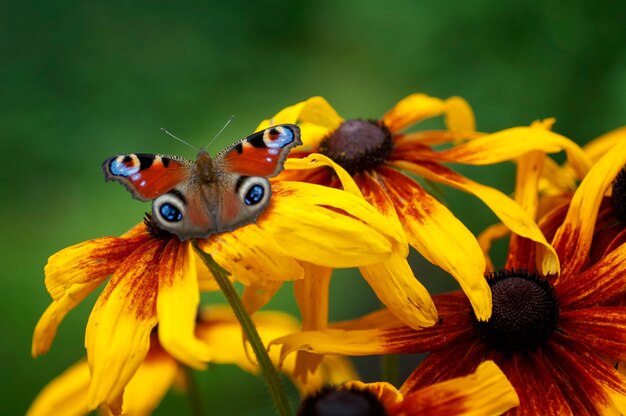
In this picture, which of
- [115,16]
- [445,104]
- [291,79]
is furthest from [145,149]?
[445,104]

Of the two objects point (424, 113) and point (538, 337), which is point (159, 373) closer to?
point (424, 113)

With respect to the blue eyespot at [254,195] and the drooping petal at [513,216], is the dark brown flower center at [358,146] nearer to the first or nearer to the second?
the drooping petal at [513,216]

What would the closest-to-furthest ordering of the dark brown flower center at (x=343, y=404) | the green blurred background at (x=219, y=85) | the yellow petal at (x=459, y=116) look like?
the dark brown flower center at (x=343, y=404), the yellow petal at (x=459, y=116), the green blurred background at (x=219, y=85)

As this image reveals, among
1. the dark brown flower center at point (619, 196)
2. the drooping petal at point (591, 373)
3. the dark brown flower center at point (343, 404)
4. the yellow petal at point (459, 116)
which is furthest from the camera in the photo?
the yellow petal at point (459, 116)

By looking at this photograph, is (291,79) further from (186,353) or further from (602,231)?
(186,353)

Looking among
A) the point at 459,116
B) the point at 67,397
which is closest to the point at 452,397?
the point at 459,116

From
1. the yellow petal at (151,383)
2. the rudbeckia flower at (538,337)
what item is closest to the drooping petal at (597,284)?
the rudbeckia flower at (538,337)
